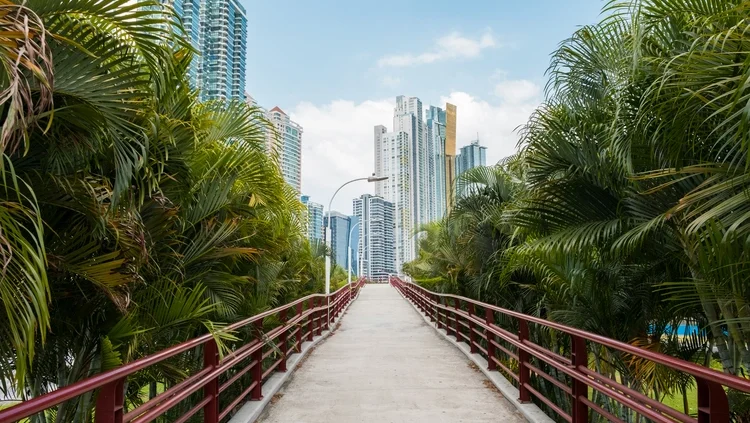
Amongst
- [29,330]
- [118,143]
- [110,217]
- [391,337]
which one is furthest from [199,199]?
[391,337]

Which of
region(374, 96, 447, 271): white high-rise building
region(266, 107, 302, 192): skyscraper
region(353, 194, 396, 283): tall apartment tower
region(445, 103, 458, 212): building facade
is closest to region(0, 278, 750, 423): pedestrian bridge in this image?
region(445, 103, 458, 212): building facade

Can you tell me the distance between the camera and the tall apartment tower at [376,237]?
163 feet

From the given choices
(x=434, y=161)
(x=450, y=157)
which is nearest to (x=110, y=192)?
(x=450, y=157)

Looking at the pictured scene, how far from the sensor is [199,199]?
4.65m

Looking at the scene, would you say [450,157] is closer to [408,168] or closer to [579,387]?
[579,387]

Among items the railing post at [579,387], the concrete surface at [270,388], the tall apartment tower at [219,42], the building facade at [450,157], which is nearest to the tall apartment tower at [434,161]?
the building facade at [450,157]

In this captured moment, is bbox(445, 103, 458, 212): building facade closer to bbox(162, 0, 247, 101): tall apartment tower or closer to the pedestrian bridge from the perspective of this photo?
the pedestrian bridge

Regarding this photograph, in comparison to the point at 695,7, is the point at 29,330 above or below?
below

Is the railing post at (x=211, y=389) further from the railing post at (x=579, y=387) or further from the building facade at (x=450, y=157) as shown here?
the building facade at (x=450, y=157)

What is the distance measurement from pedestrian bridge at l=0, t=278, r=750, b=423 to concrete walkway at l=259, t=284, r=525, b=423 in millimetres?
14

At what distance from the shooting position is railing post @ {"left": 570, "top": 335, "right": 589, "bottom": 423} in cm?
387

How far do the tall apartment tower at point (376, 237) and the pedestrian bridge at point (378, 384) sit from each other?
34.8 m

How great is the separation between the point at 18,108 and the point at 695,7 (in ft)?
12.2

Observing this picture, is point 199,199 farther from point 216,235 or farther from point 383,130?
point 383,130
